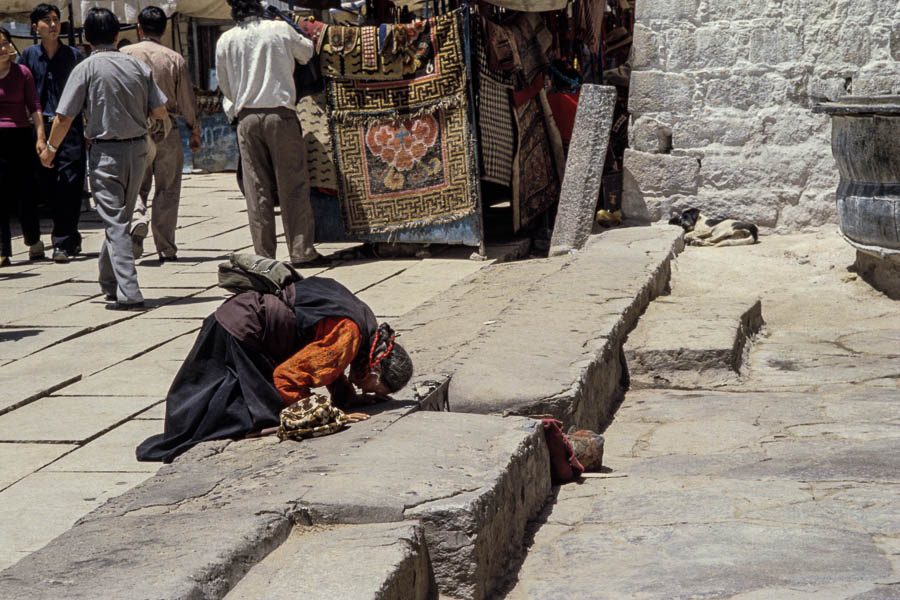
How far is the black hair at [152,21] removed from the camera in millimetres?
8094

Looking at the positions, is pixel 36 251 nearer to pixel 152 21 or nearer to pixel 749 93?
pixel 152 21

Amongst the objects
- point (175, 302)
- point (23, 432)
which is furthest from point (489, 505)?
point (175, 302)

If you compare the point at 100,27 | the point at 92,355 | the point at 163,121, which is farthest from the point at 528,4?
the point at 92,355

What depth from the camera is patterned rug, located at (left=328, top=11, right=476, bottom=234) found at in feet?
26.8

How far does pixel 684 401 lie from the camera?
16.6 ft

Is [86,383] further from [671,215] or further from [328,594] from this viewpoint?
[671,215]

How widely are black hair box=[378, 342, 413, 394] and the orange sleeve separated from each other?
0.12 meters

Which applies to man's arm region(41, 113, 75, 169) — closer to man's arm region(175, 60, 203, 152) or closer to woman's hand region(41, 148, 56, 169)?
woman's hand region(41, 148, 56, 169)

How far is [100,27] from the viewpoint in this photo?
6852mm

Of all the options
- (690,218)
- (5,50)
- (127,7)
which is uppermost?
(127,7)

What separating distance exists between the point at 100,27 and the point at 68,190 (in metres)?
2.17

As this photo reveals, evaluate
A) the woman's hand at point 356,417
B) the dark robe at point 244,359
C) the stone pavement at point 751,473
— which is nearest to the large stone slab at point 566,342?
the stone pavement at point 751,473

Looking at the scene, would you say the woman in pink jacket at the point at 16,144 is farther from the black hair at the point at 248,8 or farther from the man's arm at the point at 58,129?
the black hair at the point at 248,8

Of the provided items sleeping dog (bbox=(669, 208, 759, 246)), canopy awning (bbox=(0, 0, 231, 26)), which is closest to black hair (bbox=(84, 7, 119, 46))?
sleeping dog (bbox=(669, 208, 759, 246))
